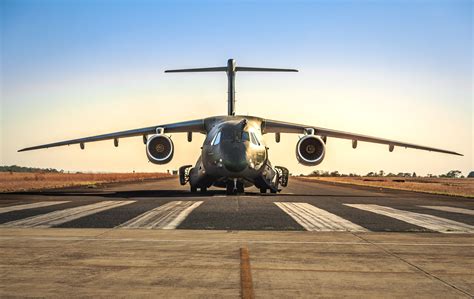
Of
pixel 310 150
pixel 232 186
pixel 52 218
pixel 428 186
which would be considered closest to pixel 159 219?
pixel 52 218

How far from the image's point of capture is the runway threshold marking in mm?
4742

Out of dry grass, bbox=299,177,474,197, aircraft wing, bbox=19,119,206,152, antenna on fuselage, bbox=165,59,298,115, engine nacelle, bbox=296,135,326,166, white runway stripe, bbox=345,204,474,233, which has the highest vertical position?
antenna on fuselage, bbox=165,59,298,115

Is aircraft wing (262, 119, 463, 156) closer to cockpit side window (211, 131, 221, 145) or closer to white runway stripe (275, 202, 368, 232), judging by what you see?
cockpit side window (211, 131, 221, 145)

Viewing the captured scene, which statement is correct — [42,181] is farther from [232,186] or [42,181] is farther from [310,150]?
[310,150]

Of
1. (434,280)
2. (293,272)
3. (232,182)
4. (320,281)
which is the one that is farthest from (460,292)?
(232,182)

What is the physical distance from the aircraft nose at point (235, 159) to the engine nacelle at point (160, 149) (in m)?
4.48

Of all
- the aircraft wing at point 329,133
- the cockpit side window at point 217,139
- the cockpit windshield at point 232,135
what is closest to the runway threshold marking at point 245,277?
the cockpit windshield at point 232,135

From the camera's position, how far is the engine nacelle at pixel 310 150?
24953mm

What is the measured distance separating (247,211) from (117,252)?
7473 mm

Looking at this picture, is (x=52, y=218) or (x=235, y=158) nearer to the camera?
(x=52, y=218)

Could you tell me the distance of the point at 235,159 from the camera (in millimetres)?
21734

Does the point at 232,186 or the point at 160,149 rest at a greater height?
the point at 160,149

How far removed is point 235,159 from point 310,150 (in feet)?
16.1

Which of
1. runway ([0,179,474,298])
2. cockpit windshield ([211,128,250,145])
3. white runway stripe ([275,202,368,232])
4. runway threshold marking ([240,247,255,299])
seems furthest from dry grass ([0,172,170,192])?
runway threshold marking ([240,247,255,299])
